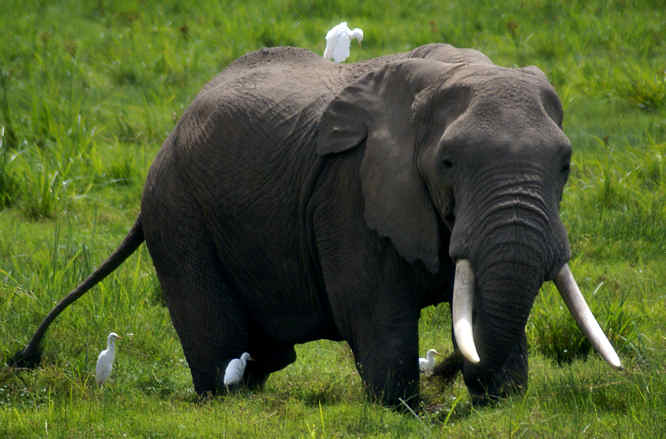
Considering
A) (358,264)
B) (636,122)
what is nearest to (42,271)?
(358,264)

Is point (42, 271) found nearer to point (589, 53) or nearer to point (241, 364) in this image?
point (241, 364)

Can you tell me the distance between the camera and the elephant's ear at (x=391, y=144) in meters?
5.00

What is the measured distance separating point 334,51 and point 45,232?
2571 mm

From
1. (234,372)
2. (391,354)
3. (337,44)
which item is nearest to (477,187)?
(391,354)

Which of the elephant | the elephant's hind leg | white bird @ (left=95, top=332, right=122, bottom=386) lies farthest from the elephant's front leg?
white bird @ (left=95, top=332, right=122, bottom=386)

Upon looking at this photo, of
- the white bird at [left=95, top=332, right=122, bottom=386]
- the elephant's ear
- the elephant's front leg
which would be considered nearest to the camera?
the elephant's ear

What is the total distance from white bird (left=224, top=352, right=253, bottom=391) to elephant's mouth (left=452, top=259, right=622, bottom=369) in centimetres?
160

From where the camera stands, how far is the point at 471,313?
15.0 ft

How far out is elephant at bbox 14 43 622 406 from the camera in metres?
4.54

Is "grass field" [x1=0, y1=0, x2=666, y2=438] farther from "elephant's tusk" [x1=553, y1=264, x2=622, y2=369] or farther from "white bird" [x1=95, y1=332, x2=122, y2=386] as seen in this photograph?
"elephant's tusk" [x1=553, y1=264, x2=622, y2=369]

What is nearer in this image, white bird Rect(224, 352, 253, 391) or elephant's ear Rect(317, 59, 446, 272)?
elephant's ear Rect(317, 59, 446, 272)

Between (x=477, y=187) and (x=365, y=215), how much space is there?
2.35ft

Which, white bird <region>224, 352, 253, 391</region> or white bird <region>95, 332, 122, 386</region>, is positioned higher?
white bird <region>224, 352, 253, 391</region>

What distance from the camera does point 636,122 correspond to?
1054cm
